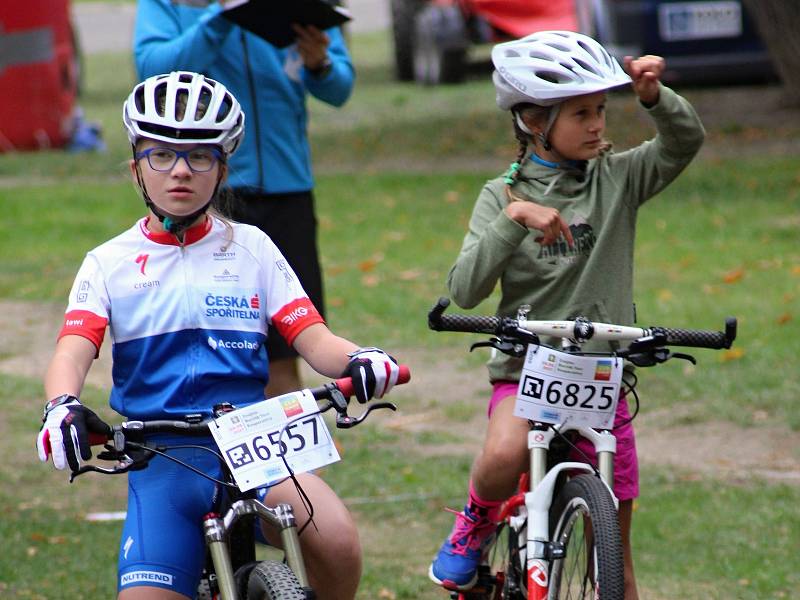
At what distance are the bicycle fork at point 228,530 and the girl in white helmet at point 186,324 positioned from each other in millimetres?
132

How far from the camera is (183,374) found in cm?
395

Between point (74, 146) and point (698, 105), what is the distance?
25.3ft

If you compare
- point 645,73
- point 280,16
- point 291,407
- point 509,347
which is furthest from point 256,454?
point 280,16

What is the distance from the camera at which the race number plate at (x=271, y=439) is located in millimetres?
3611

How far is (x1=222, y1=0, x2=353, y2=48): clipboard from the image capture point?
5770 mm

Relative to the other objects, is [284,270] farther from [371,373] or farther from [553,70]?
[553,70]

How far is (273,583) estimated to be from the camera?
3545 mm

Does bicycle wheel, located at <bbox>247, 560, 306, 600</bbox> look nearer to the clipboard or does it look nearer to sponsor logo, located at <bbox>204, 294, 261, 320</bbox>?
sponsor logo, located at <bbox>204, 294, 261, 320</bbox>

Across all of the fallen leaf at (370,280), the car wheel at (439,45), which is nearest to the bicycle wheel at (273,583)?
the fallen leaf at (370,280)

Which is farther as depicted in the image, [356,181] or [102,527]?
[356,181]

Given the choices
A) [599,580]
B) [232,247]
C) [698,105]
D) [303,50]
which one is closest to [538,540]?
[599,580]

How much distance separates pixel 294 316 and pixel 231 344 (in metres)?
0.20

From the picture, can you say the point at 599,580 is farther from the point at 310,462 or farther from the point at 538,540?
the point at 310,462

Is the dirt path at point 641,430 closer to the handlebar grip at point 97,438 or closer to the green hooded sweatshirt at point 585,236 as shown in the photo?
the green hooded sweatshirt at point 585,236
